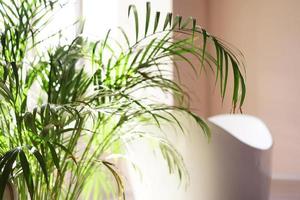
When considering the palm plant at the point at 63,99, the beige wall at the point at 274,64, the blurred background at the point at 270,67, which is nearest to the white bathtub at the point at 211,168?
the palm plant at the point at 63,99

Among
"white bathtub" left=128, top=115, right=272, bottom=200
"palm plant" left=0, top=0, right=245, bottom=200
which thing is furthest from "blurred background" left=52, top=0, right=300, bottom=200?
"palm plant" left=0, top=0, right=245, bottom=200

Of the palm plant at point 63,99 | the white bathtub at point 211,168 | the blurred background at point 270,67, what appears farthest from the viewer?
the blurred background at point 270,67

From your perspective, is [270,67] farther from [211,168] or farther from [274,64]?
[211,168]

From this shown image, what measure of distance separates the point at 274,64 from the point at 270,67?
0.03m

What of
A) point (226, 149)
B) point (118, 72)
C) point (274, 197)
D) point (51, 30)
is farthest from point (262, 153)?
point (51, 30)

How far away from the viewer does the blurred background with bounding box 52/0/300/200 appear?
3.73 m

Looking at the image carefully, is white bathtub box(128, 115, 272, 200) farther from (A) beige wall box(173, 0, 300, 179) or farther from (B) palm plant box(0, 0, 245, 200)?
(A) beige wall box(173, 0, 300, 179)

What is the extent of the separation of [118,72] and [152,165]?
2.18ft

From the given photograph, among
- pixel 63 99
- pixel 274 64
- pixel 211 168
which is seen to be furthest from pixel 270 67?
pixel 63 99

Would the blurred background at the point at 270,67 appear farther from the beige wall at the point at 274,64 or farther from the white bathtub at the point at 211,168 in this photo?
the white bathtub at the point at 211,168

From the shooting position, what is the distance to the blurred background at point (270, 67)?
12.2 feet

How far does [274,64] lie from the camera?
149 inches

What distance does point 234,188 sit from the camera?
2432 millimetres

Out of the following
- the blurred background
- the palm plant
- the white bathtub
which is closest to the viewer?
the palm plant
